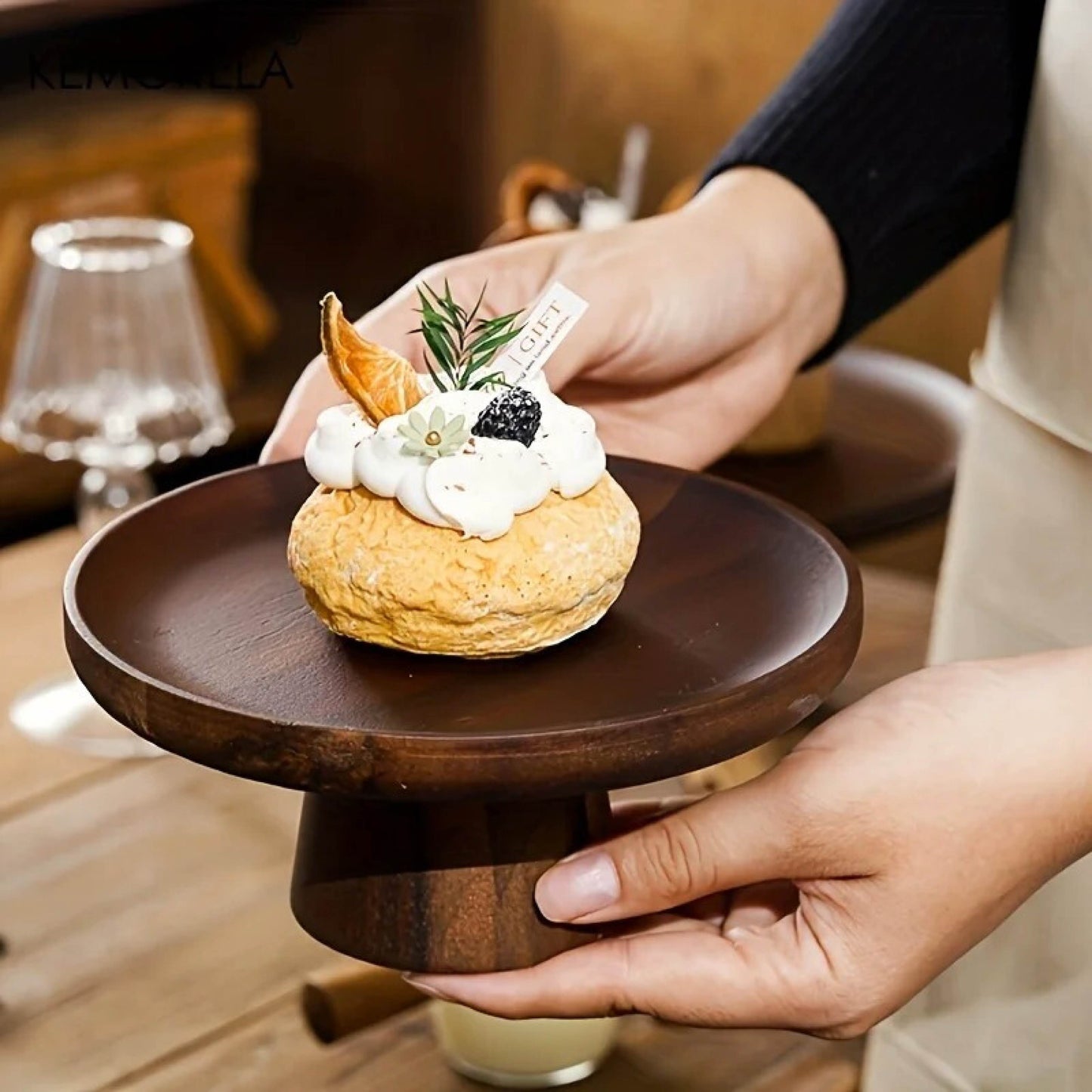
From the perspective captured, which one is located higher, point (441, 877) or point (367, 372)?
point (367, 372)

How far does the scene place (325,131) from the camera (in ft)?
13.2

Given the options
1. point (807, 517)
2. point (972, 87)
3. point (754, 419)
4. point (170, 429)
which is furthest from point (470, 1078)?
point (170, 429)

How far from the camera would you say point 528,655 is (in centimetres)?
91

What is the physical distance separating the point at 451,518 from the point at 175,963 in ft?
1.71

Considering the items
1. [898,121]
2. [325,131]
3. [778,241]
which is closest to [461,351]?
[778,241]

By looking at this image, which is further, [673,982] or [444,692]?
[673,982]

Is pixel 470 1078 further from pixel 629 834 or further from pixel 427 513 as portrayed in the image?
pixel 427 513

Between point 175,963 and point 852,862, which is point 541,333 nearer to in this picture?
point 852,862

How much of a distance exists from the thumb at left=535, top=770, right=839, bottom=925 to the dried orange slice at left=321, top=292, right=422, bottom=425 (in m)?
0.27

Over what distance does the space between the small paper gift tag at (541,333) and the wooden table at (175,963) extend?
1.62ft

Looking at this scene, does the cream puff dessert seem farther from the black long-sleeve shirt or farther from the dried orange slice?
the black long-sleeve shirt

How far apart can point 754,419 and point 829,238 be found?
153mm

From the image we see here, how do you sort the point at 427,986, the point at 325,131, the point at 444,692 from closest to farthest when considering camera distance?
1. the point at 444,692
2. the point at 427,986
3. the point at 325,131

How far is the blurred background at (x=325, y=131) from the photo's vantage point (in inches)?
130
